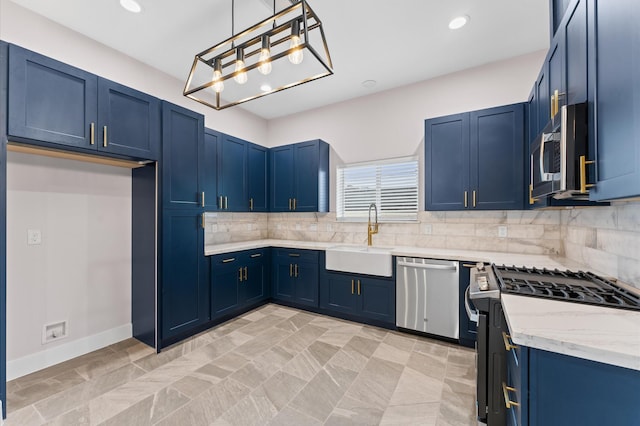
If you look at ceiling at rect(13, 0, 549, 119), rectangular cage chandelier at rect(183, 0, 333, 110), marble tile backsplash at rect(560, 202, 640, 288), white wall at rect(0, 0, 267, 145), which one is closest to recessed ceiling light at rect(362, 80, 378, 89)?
ceiling at rect(13, 0, 549, 119)

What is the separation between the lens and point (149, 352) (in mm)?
2633

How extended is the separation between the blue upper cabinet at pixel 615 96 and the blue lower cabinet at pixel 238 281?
10.8 feet

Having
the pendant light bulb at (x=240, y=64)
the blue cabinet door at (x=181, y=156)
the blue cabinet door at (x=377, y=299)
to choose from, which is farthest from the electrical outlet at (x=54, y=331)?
the blue cabinet door at (x=377, y=299)

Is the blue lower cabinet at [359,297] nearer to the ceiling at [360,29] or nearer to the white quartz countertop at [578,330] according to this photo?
the white quartz countertop at [578,330]

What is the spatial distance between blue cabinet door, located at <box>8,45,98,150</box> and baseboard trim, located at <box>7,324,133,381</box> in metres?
1.86

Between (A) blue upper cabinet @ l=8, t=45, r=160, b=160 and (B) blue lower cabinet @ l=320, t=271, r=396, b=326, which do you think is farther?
(B) blue lower cabinet @ l=320, t=271, r=396, b=326

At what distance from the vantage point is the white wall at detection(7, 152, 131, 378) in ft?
7.28

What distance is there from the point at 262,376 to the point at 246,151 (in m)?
3.00

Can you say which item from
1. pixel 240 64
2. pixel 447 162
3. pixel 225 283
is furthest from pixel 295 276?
pixel 240 64

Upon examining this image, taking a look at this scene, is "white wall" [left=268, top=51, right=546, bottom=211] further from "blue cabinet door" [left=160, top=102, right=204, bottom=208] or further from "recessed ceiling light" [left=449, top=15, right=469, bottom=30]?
"blue cabinet door" [left=160, top=102, right=204, bottom=208]

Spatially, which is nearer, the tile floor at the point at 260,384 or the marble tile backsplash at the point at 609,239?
the marble tile backsplash at the point at 609,239

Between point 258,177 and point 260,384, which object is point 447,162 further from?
point 260,384

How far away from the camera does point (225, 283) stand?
3.30 m

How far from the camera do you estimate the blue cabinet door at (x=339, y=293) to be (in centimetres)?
331
